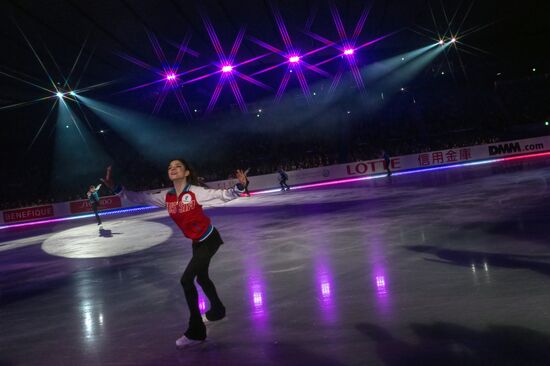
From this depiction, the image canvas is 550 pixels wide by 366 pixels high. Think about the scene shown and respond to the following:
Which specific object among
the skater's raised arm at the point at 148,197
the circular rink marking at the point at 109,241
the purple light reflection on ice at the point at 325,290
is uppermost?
the skater's raised arm at the point at 148,197

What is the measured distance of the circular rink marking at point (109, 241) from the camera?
34.7 feet

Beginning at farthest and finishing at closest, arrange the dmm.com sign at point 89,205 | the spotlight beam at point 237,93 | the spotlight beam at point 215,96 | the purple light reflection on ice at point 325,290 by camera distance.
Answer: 1. the spotlight beam at point 215,96
2. the spotlight beam at point 237,93
3. the dmm.com sign at point 89,205
4. the purple light reflection on ice at point 325,290

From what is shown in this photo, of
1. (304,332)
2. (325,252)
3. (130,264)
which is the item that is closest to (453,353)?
(304,332)

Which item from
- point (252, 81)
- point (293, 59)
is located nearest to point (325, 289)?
point (293, 59)

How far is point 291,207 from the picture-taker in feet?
51.5

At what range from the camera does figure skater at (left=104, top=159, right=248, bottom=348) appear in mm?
4133

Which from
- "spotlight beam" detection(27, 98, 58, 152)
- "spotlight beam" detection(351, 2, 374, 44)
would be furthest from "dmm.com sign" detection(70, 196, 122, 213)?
"spotlight beam" detection(351, 2, 374, 44)

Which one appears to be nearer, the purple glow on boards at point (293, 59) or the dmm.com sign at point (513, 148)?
the purple glow on boards at point (293, 59)

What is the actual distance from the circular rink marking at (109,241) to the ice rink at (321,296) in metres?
0.14

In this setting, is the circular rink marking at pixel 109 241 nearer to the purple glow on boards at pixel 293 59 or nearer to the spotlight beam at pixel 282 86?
the purple glow on boards at pixel 293 59

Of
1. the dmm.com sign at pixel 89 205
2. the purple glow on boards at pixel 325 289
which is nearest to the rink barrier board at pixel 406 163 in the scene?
the dmm.com sign at pixel 89 205

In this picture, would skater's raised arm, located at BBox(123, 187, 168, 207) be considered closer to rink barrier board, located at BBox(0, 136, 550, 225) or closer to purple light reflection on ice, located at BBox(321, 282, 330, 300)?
purple light reflection on ice, located at BBox(321, 282, 330, 300)

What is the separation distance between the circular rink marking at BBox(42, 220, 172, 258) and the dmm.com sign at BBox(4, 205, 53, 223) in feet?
44.7

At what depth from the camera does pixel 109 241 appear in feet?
40.1
